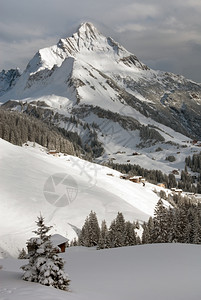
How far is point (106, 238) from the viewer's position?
47.8 meters

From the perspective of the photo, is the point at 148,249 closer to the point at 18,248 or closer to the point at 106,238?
the point at 106,238

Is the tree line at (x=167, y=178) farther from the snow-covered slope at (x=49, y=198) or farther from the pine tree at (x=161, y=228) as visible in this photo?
the pine tree at (x=161, y=228)

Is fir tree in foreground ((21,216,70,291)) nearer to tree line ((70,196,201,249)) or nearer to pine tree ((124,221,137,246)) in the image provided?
tree line ((70,196,201,249))

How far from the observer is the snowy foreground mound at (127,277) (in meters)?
15.0

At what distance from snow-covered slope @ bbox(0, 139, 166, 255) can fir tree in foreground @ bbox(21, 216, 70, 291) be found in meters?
31.3

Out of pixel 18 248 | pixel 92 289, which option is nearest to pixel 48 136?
pixel 18 248

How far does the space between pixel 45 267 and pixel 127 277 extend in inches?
299

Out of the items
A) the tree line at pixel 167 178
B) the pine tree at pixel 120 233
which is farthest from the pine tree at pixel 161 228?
the tree line at pixel 167 178

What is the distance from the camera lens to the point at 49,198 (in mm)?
69000

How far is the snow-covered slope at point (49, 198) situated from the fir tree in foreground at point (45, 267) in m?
31.3

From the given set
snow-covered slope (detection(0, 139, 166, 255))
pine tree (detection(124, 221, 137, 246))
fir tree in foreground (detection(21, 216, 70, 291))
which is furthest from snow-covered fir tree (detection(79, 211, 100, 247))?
fir tree in foreground (detection(21, 216, 70, 291))

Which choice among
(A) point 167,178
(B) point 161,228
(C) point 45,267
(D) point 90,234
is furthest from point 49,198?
(A) point 167,178

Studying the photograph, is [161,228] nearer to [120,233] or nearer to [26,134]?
[120,233]

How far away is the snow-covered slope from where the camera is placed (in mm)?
55156
